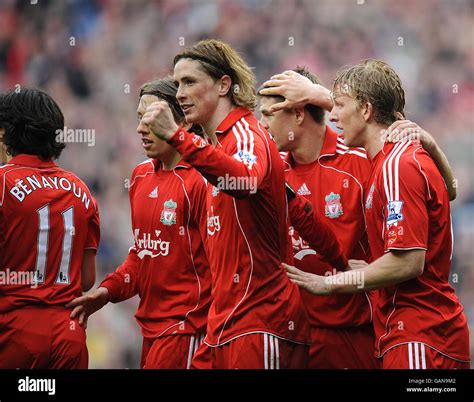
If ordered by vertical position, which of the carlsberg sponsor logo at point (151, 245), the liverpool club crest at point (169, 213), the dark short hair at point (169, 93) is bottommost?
the carlsberg sponsor logo at point (151, 245)

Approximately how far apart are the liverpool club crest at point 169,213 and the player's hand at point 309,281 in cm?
119

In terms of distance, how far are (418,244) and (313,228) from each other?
2.81 feet

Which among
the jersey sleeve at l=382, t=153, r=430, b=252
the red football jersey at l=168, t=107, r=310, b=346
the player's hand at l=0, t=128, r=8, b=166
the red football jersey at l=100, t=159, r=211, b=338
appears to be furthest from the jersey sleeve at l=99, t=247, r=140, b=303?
the jersey sleeve at l=382, t=153, r=430, b=252

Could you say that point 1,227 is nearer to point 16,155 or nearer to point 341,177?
point 16,155

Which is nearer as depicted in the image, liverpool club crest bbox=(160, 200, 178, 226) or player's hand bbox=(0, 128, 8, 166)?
player's hand bbox=(0, 128, 8, 166)

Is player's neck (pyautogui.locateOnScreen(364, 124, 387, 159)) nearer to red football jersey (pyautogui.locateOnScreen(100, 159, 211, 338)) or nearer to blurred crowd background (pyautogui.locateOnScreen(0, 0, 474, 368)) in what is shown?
red football jersey (pyautogui.locateOnScreen(100, 159, 211, 338))

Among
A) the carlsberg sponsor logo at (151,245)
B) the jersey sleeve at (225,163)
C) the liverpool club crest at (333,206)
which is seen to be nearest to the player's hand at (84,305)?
the carlsberg sponsor logo at (151,245)

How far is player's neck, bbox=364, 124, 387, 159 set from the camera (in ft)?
15.5

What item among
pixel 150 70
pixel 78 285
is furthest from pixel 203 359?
pixel 150 70

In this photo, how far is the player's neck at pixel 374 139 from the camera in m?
4.72

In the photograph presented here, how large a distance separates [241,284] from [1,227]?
130cm

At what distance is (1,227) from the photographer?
4578mm

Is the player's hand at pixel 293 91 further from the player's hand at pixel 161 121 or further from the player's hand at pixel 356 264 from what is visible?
the player's hand at pixel 161 121

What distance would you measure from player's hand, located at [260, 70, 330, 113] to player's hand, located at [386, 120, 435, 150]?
824 mm
